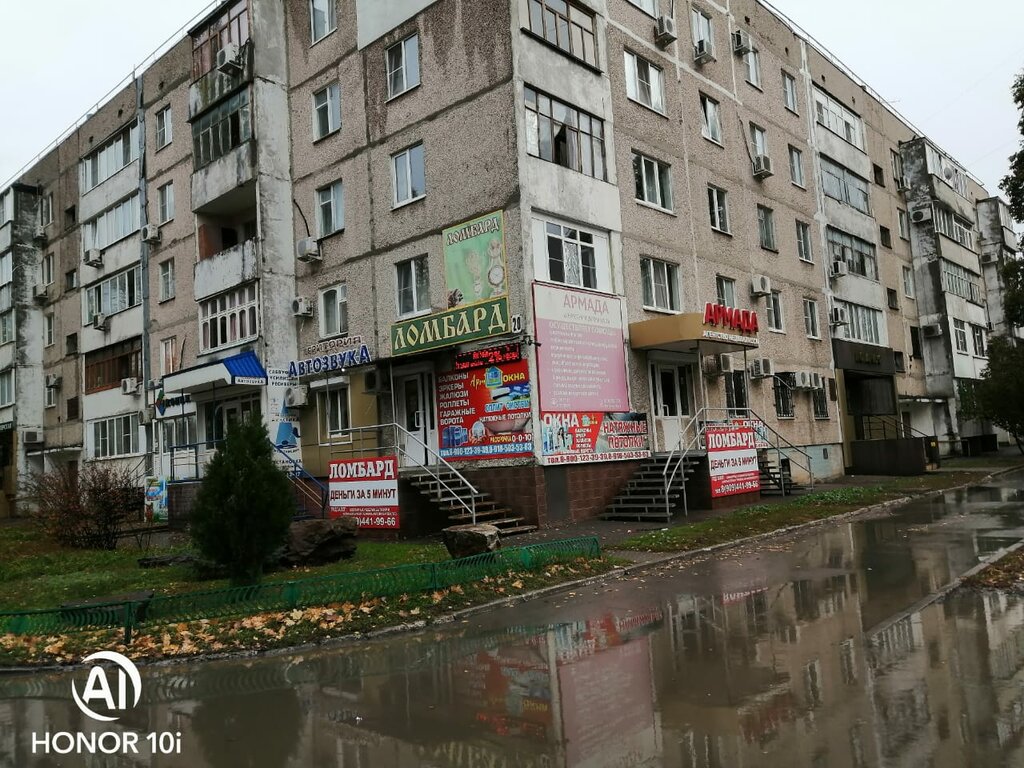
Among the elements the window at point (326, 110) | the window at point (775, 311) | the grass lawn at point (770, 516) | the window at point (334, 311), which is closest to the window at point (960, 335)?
the window at point (775, 311)

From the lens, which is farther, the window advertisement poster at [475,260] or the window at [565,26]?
the window at [565,26]

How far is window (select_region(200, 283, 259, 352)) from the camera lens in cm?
2295

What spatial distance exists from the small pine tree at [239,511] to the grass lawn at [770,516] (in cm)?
558

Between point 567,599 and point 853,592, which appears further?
point 567,599

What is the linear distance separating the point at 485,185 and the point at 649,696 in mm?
13823

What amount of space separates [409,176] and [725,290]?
9797 mm

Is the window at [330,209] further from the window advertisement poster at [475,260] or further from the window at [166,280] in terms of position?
the window at [166,280]

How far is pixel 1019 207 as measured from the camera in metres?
26.6

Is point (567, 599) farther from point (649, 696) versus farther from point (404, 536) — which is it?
point (404, 536)

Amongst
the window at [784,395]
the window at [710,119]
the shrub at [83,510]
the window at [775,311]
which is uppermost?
the window at [710,119]

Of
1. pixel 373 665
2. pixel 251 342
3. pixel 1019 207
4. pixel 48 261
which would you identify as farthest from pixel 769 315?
pixel 48 261

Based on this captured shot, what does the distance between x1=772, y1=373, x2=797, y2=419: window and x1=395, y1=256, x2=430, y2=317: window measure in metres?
11.8

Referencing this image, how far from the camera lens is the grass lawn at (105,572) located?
11.5 m

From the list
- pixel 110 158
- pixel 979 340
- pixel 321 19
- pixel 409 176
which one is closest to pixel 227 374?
pixel 409 176
